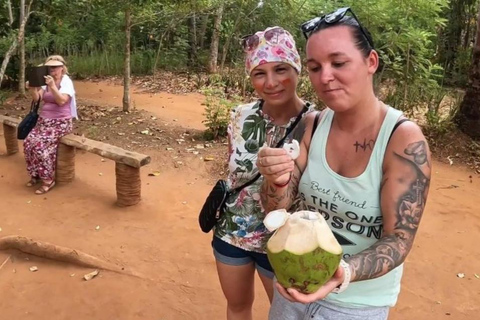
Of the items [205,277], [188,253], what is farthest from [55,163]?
[205,277]

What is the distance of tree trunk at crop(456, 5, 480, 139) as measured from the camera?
5973 millimetres

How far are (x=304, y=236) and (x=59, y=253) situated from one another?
281 cm

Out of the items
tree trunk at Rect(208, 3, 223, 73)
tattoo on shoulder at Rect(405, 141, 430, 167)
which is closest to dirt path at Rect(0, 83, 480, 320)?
tattoo on shoulder at Rect(405, 141, 430, 167)

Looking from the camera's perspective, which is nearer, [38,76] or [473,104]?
[38,76]

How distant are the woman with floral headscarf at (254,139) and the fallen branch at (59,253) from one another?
160 centimetres

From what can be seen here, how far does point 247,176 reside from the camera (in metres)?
1.92

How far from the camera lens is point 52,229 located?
13.3 feet

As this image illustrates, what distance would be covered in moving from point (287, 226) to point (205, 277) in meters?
2.36

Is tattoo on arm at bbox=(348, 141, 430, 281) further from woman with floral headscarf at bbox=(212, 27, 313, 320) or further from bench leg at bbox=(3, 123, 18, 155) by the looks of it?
bench leg at bbox=(3, 123, 18, 155)

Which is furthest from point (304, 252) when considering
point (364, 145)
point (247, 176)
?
point (247, 176)

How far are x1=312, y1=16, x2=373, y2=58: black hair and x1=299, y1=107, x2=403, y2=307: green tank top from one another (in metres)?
0.18

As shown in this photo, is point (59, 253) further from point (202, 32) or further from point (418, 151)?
point (202, 32)

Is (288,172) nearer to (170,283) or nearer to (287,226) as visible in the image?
(287,226)

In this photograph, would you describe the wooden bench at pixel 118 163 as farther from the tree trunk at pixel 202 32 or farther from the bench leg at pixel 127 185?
the tree trunk at pixel 202 32
